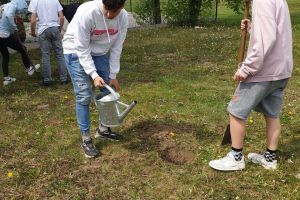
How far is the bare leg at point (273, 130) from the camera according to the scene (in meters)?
4.10

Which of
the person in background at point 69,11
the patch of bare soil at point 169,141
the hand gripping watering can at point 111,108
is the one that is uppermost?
the person in background at point 69,11

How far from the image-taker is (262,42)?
3.55 m

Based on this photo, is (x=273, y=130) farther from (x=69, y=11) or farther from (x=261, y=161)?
(x=69, y=11)

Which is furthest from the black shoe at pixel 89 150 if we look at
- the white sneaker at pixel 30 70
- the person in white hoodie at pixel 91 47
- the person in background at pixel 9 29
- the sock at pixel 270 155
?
the white sneaker at pixel 30 70

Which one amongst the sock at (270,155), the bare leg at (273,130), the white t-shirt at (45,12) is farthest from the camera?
the white t-shirt at (45,12)

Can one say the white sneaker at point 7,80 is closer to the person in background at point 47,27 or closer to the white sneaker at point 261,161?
the person in background at point 47,27

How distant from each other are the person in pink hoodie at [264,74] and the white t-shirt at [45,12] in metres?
4.35

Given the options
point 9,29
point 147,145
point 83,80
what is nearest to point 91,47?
point 83,80

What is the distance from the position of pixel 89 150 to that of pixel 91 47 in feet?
3.58

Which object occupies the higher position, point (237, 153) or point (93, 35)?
point (93, 35)

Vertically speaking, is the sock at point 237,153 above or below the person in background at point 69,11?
below

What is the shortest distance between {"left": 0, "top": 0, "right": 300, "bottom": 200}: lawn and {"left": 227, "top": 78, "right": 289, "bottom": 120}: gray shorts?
630 mm

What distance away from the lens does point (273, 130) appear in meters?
4.13

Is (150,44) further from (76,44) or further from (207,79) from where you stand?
(76,44)
